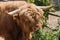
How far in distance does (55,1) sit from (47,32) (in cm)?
1091

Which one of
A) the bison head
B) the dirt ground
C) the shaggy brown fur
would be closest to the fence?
the dirt ground


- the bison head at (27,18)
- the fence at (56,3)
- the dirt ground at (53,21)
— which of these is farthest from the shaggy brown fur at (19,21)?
the fence at (56,3)

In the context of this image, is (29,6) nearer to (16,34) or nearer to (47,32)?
(16,34)

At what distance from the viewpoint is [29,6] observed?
19.2ft

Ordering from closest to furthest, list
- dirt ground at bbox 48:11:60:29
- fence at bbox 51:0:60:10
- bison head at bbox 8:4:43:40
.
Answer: bison head at bbox 8:4:43:40 < dirt ground at bbox 48:11:60:29 < fence at bbox 51:0:60:10

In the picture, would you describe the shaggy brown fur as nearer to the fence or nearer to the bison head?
the bison head

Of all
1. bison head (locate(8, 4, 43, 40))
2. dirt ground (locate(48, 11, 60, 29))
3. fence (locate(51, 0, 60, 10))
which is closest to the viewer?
bison head (locate(8, 4, 43, 40))

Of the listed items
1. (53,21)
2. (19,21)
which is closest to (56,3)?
(53,21)

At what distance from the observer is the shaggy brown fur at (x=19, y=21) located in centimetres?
560

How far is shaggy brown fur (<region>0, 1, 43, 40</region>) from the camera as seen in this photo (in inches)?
220

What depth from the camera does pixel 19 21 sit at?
5.75 m

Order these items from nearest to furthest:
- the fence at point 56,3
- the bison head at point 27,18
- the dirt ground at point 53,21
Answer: the bison head at point 27,18, the dirt ground at point 53,21, the fence at point 56,3

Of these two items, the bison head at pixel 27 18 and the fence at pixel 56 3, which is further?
the fence at pixel 56 3

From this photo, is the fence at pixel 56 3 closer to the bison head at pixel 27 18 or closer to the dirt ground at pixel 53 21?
the dirt ground at pixel 53 21
